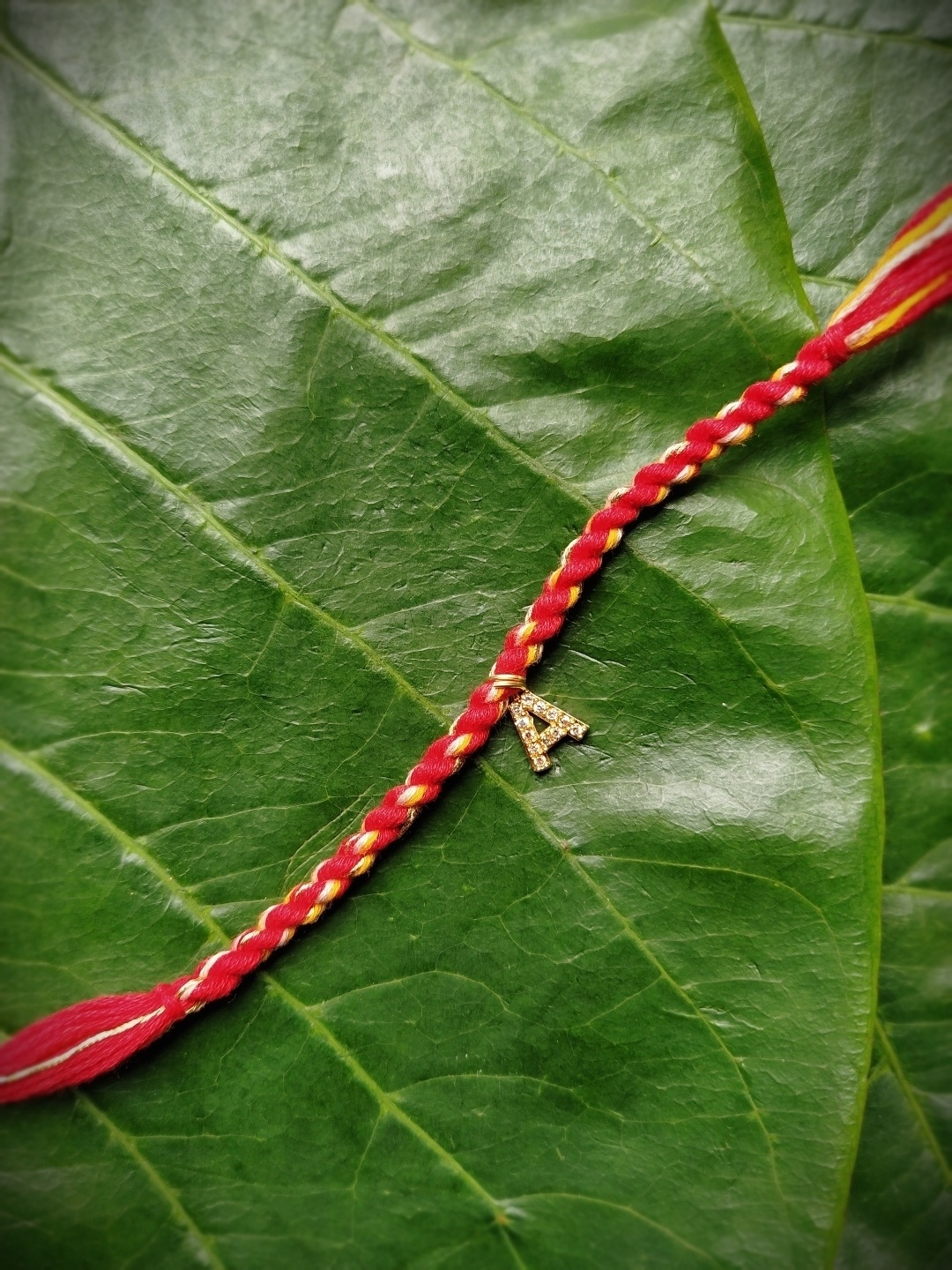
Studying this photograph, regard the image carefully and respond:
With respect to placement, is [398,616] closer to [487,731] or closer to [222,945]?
[487,731]

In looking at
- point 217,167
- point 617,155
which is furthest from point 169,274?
point 617,155

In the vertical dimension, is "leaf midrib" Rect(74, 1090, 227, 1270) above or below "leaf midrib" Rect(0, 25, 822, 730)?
below

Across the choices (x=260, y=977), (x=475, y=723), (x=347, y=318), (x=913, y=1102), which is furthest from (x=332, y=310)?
(x=913, y=1102)

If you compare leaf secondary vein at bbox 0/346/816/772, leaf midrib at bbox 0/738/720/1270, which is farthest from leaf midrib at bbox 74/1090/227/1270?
leaf secondary vein at bbox 0/346/816/772

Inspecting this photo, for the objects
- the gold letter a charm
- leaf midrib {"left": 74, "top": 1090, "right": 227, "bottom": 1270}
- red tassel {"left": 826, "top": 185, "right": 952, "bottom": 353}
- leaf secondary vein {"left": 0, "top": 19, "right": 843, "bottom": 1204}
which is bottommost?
leaf midrib {"left": 74, "top": 1090, "right": 227, "bottom": 1270}

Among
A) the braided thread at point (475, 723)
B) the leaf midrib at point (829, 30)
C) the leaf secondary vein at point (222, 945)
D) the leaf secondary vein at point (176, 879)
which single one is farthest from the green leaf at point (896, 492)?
the leaf secondary vein at point (222, 945)

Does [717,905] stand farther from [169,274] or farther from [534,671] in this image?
[169,274]

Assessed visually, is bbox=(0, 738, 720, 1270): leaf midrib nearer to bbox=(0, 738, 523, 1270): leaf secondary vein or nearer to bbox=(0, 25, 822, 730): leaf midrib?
bbox=(0, 738, 523, 1270): leaf secondary vein
